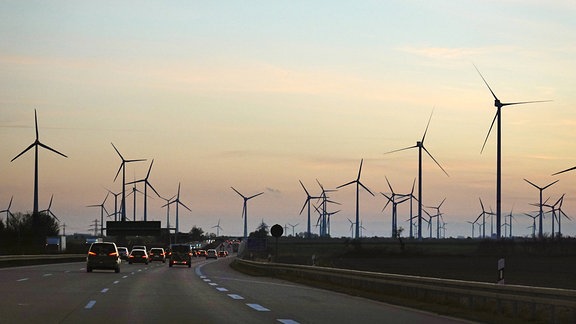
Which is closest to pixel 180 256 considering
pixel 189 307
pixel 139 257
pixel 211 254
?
pixel 139 257

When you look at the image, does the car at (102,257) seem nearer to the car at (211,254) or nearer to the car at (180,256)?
the car at (180,256)

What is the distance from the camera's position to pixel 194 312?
23.3 meters

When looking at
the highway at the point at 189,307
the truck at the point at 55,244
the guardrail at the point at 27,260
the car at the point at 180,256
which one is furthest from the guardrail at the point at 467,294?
the truck at the point at 55,244

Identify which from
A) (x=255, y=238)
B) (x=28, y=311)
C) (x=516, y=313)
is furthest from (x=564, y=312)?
(x=255, y=238)

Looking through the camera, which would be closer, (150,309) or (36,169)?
(150,309)

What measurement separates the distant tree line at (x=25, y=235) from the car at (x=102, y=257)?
35968 mm

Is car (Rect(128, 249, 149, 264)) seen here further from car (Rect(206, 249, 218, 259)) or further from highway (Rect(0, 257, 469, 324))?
highway (Rect(0, 257, 469, 324))

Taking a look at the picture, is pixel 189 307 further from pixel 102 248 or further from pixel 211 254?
pixel 211 254

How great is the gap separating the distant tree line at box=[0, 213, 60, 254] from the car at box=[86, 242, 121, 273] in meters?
36.0

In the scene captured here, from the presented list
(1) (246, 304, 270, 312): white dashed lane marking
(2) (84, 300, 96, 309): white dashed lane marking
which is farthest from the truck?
(1) (246, 304, 270, 312): white dashed lane marking

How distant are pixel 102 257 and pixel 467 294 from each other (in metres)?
34.7

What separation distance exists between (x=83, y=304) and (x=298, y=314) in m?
6.22

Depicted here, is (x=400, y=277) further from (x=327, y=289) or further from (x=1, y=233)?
(x=1, y=233)

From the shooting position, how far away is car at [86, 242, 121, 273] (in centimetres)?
5550
